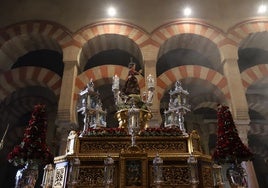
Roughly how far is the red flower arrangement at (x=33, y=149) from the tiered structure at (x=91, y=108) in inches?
52.4

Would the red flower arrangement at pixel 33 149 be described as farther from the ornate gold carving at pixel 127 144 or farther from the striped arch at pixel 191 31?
the striped arch at pixel 191 31

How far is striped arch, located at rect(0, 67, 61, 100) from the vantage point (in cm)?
811

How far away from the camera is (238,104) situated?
7.27 meters

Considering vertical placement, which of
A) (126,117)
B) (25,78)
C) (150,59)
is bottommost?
(126,117)

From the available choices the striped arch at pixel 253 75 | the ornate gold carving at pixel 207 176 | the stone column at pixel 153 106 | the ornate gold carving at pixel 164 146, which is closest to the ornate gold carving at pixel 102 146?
the ornate gold carving at pixel 164 146

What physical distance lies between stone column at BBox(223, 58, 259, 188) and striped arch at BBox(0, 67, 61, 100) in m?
4.95

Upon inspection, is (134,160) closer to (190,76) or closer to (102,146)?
(102,146)

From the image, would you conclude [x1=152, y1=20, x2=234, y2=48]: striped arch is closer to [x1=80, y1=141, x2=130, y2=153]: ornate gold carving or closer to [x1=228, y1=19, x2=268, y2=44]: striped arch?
[x1=228, y1=19, x2=268, y2=44]: striped arch

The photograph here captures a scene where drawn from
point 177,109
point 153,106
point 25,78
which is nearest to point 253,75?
point 153,106

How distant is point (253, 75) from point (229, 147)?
4.74m

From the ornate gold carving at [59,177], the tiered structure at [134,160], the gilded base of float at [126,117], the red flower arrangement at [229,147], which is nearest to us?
the red flower arrangement at [229,147]

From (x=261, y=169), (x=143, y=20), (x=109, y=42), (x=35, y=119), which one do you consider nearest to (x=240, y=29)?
(x=143, y=20)

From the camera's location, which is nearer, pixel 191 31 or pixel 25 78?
pixel 25 78

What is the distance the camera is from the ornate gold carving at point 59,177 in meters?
4.42
